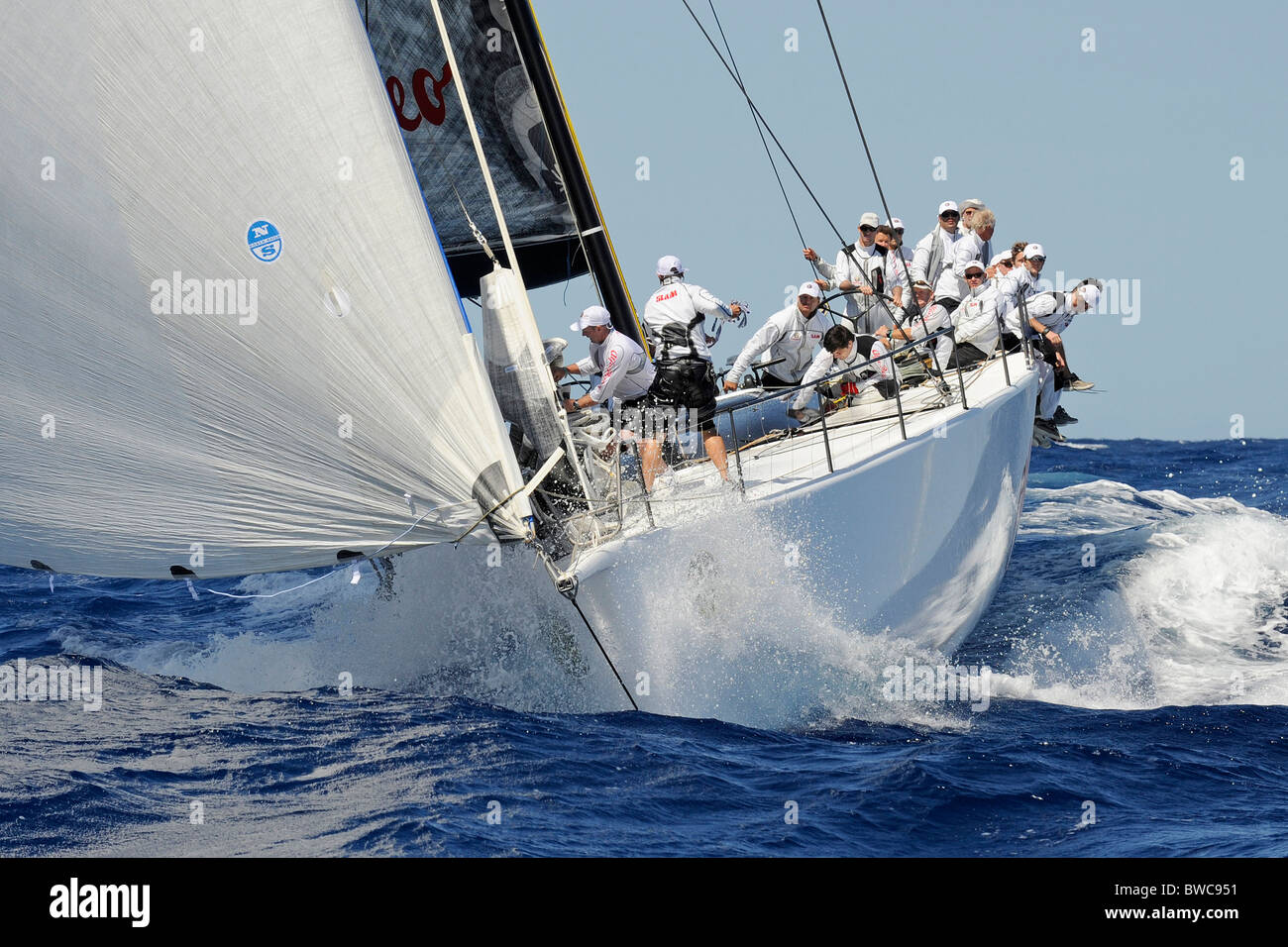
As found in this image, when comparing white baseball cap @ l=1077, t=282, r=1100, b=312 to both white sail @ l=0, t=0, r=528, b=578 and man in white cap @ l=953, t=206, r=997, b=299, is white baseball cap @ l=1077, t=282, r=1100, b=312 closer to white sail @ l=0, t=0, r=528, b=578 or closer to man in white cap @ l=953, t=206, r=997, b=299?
man in white cap @ l=953, t=206, r=997, b=299

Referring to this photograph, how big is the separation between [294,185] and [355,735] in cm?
250

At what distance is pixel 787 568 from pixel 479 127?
12.1 feet

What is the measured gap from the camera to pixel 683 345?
775 centimetres

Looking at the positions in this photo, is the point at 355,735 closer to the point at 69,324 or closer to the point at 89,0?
the point at 69,324

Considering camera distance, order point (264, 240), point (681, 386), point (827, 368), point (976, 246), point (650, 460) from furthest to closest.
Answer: point (976, 246)
point (827, 368)
point (681, 386)
point (650, 460)
point (264, 240)

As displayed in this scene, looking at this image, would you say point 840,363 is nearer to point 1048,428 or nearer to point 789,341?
point 789,341

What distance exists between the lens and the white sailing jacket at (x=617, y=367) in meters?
7.14

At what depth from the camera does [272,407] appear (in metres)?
5.66

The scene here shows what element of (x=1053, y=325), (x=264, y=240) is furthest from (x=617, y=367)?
(x=1053, y=325)

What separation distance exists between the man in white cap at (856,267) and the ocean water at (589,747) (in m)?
2.61

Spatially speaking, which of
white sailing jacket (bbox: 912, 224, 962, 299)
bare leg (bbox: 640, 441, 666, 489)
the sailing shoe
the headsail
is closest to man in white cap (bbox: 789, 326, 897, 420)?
bare leg (bbox: 640, 441, 666, 489)
